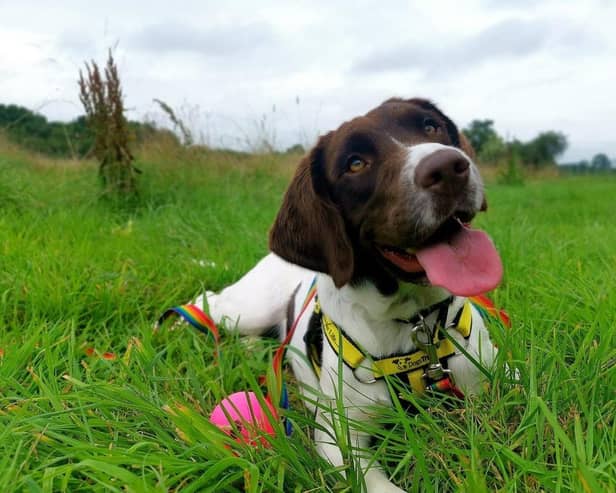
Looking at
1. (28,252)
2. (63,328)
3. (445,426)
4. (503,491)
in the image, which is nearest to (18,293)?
(63,328)

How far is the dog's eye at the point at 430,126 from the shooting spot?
74.5 inches

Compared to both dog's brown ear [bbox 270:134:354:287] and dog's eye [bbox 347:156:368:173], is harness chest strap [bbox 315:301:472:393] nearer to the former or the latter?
dog's brown ear [bbox 270:134:354:287]

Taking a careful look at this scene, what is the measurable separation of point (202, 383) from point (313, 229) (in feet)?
2.44

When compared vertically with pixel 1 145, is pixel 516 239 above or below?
below

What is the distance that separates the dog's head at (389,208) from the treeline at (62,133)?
371cm

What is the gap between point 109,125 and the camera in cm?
478

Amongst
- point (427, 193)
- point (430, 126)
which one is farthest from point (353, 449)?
point (430, 126)

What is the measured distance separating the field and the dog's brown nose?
0.53 m

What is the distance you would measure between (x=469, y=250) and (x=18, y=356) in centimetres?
163

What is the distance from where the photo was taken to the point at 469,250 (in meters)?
1.50

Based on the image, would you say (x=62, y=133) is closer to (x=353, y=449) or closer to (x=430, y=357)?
(x=430, y=357)

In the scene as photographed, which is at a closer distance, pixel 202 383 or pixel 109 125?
pixel 202 383

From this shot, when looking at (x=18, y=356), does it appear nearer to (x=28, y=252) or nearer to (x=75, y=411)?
(x=75, y=411)

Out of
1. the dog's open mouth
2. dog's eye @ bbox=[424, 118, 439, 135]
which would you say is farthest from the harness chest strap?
dog's eye @ bbox=[424, 118, 439, 135]
